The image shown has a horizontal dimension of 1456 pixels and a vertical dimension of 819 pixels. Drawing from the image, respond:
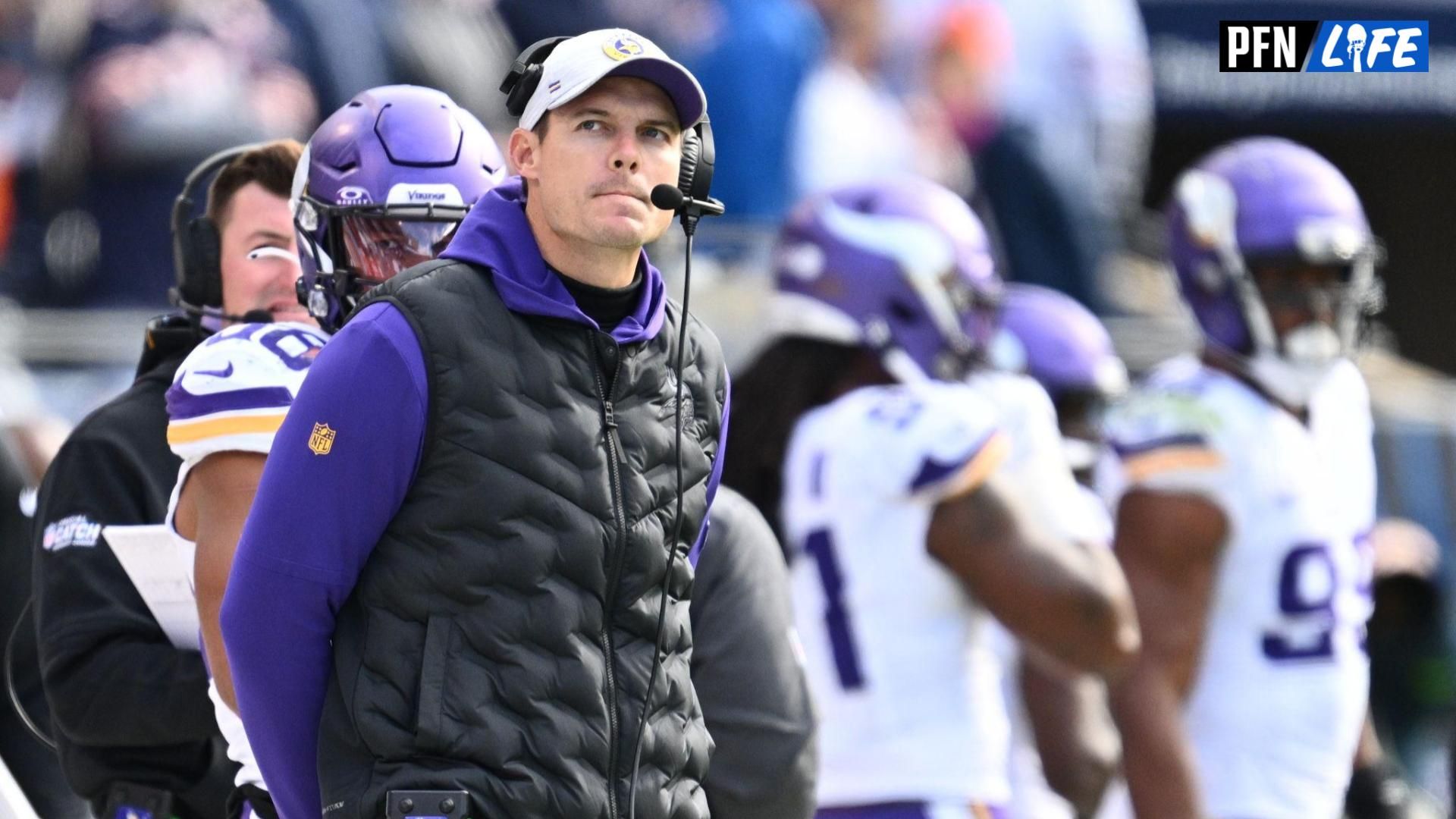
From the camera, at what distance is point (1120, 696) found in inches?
215

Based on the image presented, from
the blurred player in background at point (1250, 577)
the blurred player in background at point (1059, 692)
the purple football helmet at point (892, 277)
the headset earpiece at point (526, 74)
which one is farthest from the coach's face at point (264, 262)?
the blurred player in background at point (1250, 577)

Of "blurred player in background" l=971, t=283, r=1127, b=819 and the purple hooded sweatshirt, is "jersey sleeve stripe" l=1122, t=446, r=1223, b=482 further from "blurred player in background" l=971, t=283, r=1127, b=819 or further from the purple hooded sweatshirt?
the purple hooded sweatshirt

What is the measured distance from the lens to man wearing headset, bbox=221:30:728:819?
2605 mm

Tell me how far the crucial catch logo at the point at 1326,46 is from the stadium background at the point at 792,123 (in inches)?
4.3

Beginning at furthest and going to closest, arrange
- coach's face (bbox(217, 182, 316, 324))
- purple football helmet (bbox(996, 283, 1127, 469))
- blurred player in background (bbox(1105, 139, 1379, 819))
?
purple football helmet (bbox(996, 283, 1127, 469))
blurred player in background (bbox(1105, 139, 1379, 819))
coach's face (bbox(217, 182, 316, 324))

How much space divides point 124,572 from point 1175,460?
2.75 metres

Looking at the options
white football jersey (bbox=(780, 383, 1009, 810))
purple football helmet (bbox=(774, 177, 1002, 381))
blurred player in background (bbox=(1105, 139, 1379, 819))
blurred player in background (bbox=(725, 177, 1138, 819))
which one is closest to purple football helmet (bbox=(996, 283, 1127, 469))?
blurred player in background (bbox=(1105, 139, 1379, 819))

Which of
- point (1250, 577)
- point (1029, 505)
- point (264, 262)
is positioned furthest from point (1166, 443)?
point (264, 262)

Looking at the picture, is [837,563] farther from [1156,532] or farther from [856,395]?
[1156,532]

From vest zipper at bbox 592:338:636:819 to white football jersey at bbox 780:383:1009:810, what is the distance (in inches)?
72.9

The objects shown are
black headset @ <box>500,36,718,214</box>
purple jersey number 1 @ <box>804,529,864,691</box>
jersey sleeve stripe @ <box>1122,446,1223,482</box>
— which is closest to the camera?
black headset @ <box>500,36,718,214</box>

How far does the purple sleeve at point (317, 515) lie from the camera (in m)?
2.63

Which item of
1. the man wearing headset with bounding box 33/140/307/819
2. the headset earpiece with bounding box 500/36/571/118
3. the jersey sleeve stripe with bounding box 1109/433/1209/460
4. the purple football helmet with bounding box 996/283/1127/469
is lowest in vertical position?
the purple football helmet with bounding box 996/283/1127/469

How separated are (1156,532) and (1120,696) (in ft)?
1.30
